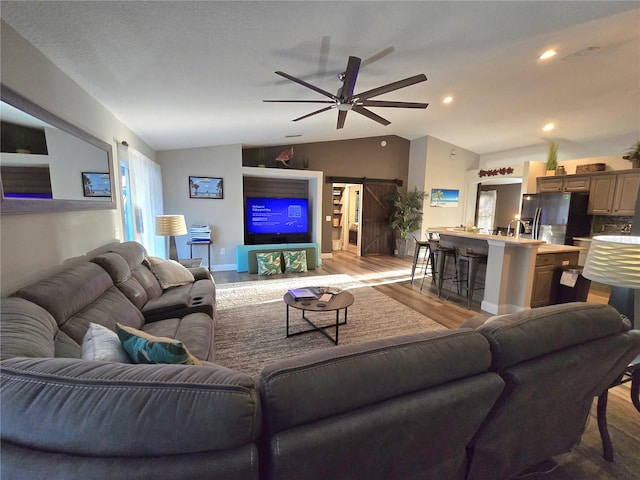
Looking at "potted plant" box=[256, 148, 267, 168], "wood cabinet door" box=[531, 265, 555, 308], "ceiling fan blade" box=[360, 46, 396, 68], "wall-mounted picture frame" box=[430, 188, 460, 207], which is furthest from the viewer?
"wall-mounted picture frame" box=[430, 188, 460, 207]

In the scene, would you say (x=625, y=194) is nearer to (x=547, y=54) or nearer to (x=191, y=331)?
(x=547, y=54)

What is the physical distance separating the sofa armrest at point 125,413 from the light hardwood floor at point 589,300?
172 cm

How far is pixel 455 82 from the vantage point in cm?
376

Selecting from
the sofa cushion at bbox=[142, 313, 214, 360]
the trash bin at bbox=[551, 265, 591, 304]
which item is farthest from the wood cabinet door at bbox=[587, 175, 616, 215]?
the sofa cushion at bbox=[142, 313, 214, 360]

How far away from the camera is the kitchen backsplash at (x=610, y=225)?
5.04 metres

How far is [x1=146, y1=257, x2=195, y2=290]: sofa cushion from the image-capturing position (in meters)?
3.08

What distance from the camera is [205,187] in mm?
5570

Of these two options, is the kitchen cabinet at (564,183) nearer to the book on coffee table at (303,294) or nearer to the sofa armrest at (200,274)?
the book on coffee table at (303,294)

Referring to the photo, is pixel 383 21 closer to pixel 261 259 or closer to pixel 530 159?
pixel 261 259

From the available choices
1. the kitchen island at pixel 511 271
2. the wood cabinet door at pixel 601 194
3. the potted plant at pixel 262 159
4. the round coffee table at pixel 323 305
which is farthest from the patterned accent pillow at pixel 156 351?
the wood cabinet door at pixel 601 194

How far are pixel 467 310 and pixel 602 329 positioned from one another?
2722mm

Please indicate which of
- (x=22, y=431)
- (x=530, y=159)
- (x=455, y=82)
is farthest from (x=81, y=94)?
(x=530, y=159)

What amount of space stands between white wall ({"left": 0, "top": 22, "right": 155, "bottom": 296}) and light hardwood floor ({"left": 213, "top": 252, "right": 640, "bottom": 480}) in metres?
2.85

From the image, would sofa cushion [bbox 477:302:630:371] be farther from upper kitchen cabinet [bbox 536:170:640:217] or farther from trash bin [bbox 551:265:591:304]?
upper kitchen cabinet [bbox 536:170:640:217]
